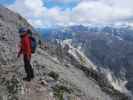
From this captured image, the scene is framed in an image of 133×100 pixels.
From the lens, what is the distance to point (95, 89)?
25547 millimetres

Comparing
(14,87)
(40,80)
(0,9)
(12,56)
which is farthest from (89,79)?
(0,9)

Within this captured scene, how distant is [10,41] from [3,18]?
375 inches

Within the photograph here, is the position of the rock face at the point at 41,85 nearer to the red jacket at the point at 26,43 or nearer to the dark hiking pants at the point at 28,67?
the dark hiking pants at the point at 28,67

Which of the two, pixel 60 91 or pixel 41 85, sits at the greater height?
pixel 41 85

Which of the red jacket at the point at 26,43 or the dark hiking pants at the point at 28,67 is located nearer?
the red jacket at the point at 26,43

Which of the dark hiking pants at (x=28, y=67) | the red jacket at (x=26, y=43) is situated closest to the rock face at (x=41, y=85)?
the dark hiking pants at (x=28, y=67)

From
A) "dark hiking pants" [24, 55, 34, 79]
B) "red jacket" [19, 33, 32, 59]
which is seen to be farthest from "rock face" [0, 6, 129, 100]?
"red jacket" [19, 33, 32, 59]

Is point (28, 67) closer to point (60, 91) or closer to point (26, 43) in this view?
point (26, 43)

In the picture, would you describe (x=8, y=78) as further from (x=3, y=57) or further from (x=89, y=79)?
(x=89, y=79)

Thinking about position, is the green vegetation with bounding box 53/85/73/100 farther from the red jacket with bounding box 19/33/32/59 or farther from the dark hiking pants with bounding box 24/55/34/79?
the red jacket with bounding box 19/33/32/59

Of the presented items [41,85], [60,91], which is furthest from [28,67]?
[60,91]

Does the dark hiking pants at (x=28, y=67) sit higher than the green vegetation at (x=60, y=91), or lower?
higher

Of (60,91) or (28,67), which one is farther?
(60,91)

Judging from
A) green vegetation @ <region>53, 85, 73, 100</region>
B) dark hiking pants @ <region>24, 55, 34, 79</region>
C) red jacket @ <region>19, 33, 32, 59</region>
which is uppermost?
red jacket @ <region>19, 33, 32, 59</region>
